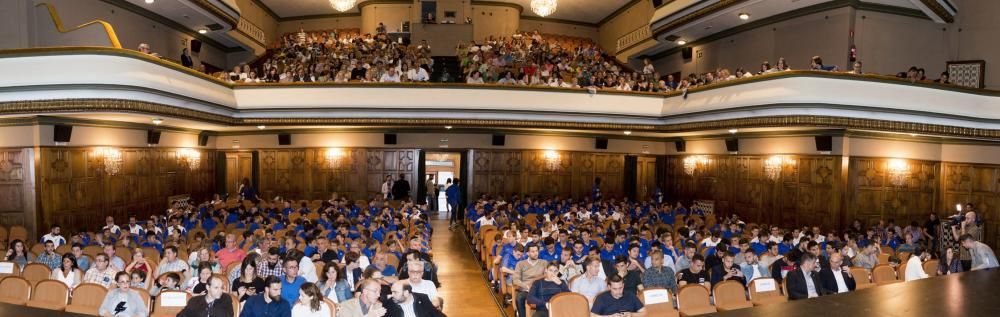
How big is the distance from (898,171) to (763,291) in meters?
9.81

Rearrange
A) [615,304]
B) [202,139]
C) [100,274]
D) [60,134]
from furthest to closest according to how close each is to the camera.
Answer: [202,139]
[60,134]
[100,274]
[615,304]

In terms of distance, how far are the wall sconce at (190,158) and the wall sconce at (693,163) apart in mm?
14919

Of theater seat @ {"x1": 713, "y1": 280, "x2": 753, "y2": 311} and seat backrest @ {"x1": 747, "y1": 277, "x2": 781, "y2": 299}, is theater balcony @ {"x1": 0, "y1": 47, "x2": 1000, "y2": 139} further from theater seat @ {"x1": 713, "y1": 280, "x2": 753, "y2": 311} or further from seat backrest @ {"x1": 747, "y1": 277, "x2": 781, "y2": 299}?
theater seat @ {"x1": 713, "y1": 280, "x2": 753, "y2": 311}

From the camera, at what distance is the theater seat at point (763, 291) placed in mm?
6477

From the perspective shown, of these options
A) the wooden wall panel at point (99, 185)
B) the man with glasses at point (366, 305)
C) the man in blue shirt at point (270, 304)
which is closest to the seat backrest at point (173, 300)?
the man in blue shirt at point (270, 304)

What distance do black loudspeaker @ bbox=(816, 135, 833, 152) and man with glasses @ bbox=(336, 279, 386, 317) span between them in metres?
11.8

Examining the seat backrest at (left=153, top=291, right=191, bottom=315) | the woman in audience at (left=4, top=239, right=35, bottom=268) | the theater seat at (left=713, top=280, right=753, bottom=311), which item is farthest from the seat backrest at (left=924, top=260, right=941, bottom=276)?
the woman in audience at (left=4, top=239, right=35, bottom=268)

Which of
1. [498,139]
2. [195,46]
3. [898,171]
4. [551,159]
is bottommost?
[898,171]

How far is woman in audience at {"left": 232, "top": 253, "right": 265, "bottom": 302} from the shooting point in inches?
233

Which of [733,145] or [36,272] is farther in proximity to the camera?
[733,145]

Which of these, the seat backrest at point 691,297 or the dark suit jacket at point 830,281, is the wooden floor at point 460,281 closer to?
the seat backrest at point 691,297

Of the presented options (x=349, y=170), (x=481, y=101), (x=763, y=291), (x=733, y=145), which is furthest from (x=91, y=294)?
(x=733, y=145)

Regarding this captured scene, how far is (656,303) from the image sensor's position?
5887 millimetres

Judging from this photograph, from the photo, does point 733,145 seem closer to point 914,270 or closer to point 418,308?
point 914,270
